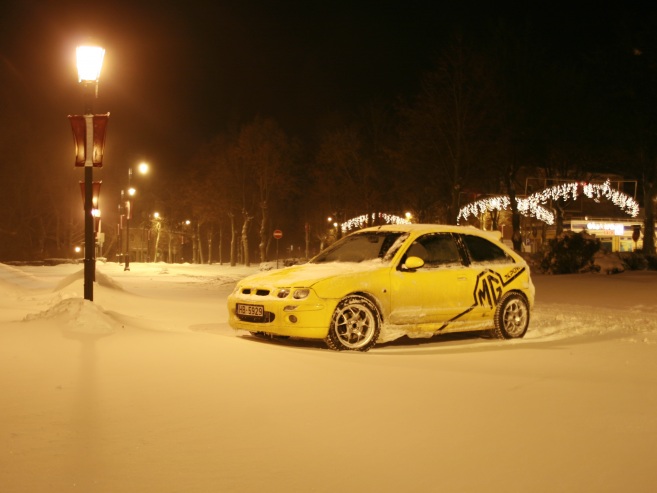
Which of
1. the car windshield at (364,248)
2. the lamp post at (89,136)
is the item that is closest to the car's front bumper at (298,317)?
the car windshield at (364,248)

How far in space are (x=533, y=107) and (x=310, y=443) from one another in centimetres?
3758

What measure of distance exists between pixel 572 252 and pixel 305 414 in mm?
26008

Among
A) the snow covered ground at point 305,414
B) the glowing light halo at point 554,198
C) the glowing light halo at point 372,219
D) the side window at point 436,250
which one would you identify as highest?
the glowing light halo at point 554,198

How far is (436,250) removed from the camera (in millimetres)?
10516

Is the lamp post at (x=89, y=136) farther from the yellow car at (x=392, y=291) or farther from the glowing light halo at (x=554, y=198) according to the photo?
the glowing light halo at (x=554, y=198)

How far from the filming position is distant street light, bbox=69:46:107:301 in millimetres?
11852

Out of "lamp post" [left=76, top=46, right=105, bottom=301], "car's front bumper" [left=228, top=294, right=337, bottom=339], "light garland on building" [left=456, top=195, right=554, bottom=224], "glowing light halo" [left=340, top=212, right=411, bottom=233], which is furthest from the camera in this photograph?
"glowing light halo" [left=340, top=212, right=411, bottom=233]

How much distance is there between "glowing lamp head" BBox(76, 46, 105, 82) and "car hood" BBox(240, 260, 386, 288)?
462cm

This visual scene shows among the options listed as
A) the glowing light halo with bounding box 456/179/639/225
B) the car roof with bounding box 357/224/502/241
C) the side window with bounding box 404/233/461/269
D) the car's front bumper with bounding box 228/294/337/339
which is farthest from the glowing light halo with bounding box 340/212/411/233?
the car's front bumper with bounding box 228/294/337/339

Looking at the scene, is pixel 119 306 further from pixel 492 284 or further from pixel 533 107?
pixel 533 107

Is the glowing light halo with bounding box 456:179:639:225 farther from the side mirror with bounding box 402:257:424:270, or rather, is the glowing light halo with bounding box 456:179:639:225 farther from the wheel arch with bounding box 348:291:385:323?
the wheel arch with bounding box 348:291:385:323

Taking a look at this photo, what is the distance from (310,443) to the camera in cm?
501

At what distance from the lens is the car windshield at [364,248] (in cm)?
1022

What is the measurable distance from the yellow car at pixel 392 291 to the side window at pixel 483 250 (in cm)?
2
